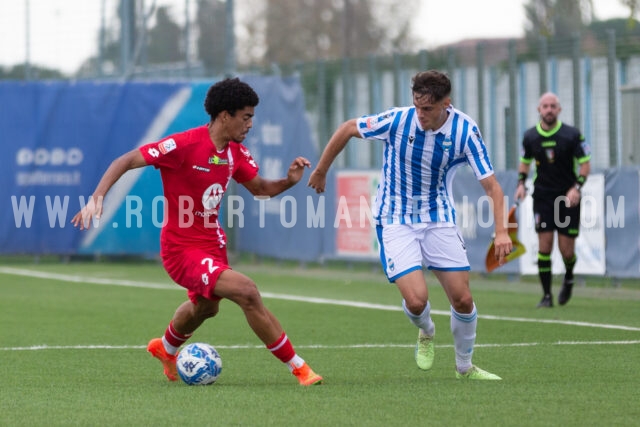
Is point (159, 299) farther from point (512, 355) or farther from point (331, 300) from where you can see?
point (512, 355)

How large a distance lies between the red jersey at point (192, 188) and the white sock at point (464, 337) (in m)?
1.73

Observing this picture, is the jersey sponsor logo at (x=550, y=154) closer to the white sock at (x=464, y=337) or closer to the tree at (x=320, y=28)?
the white sock at (x=464, y=337)

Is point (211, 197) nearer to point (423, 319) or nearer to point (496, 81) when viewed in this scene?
point (423, 319)

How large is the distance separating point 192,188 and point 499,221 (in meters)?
2.07

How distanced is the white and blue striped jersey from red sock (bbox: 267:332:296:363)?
1.25 m

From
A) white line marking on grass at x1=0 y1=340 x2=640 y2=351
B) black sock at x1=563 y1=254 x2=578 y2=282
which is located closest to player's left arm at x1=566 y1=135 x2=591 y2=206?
black sock at x1=563 y1=254 x2=578 y2=282

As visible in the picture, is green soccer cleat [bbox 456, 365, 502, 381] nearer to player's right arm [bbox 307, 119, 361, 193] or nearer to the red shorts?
player's right arm [bbox 307, 119, 361, 193]

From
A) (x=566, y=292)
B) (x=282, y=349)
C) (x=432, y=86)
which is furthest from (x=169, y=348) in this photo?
(x=566, y=292)

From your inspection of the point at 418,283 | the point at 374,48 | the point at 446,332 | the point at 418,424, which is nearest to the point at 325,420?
the point at 418,424

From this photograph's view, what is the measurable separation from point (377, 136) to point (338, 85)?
1368 cm

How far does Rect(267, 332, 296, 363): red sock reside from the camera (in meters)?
8.79

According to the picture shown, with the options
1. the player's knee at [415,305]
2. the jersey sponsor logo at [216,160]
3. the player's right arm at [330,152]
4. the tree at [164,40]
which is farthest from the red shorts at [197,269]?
the tree at [164,40]

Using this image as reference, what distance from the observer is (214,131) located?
29.6ft

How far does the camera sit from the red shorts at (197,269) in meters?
8.73
